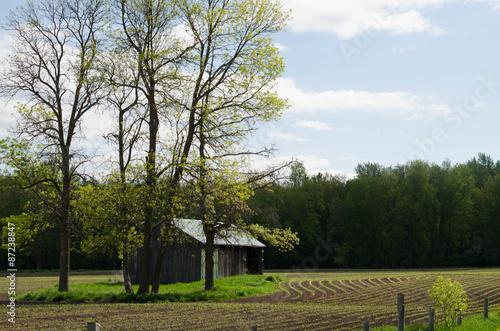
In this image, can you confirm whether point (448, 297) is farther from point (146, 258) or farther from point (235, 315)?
point (146, 258)

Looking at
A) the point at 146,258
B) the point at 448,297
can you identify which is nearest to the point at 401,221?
the point at 146,258

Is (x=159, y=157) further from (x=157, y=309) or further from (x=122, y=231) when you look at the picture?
(x=157, y=309)

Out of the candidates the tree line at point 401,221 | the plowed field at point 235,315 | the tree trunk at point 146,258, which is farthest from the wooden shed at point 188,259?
the tree line at point 401,221

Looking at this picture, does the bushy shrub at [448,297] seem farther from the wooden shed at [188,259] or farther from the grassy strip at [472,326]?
the wooden shed at [188,259]

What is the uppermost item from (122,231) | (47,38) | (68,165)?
(47,38)

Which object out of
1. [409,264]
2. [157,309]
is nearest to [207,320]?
[157,309]

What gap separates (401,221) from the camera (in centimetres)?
7400

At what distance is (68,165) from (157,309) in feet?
30.7

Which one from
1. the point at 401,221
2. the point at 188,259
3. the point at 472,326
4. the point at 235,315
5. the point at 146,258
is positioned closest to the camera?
the point at 472,326

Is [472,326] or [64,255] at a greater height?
[64,255]

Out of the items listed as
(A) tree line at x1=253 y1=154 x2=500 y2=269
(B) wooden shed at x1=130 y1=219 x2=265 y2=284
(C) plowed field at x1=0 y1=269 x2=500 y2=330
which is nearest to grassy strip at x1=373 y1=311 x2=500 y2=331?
(C) plowed field at x1=0 y1=269 x2=500 y2=330

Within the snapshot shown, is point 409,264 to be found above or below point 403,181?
below

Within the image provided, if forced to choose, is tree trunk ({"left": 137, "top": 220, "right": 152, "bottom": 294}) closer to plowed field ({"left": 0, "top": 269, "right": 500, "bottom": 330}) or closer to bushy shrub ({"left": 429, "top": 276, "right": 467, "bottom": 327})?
plowed field ({"left": 0, "top": 269, "right": 500, "bottom": 330})

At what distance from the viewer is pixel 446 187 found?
73188mm
